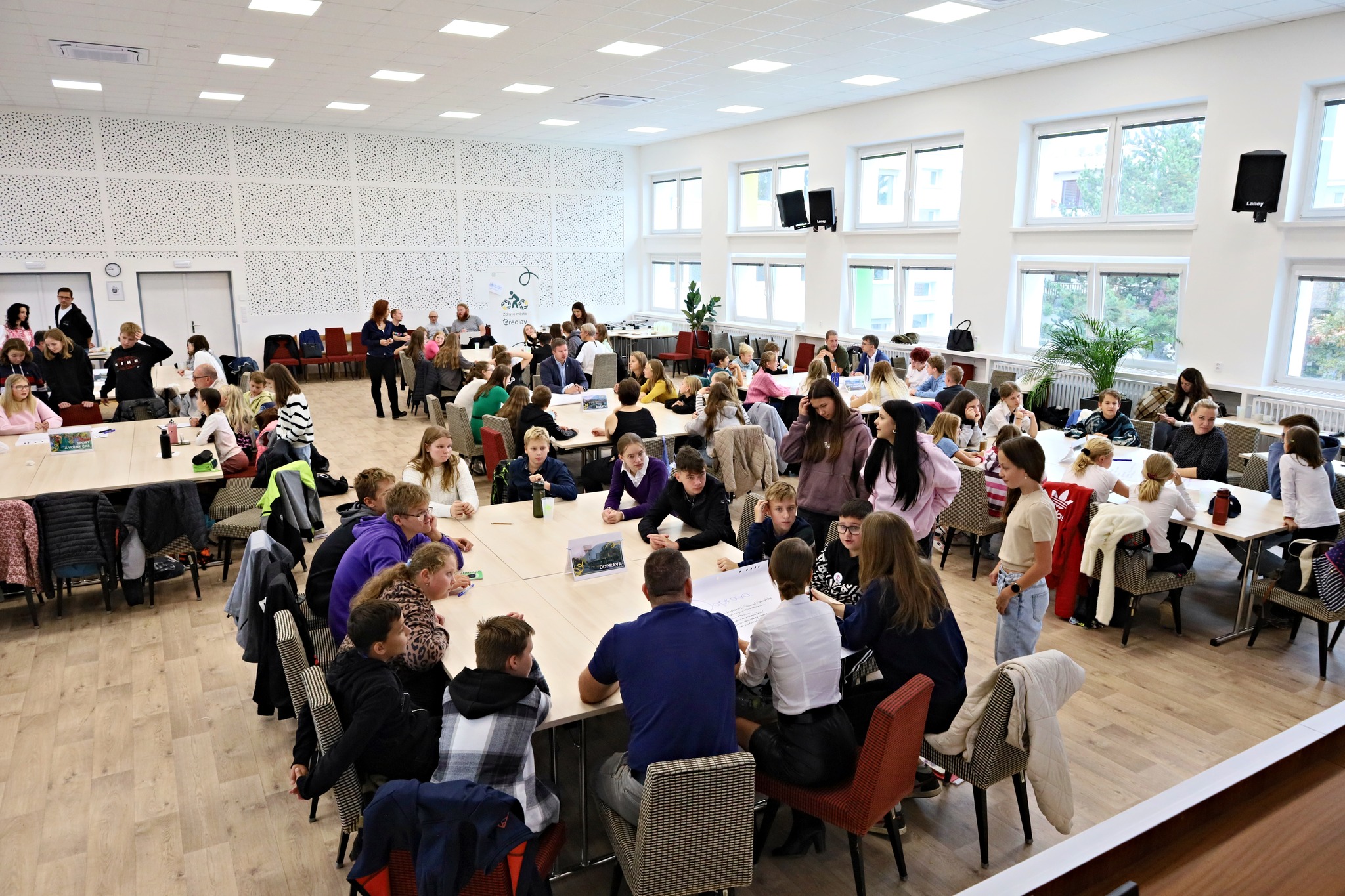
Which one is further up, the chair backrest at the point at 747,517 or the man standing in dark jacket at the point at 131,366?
the man standing in dark jacket at the point at 131,366

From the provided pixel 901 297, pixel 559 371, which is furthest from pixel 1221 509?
pixel 901 297

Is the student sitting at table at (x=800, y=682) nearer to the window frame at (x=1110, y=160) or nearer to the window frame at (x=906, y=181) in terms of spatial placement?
the window frame at (x=1110, y=160)

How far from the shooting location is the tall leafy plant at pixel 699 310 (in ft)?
53.0

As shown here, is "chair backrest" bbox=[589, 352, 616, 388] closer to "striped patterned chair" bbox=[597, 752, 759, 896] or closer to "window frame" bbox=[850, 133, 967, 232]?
"window frame" bbox=[850, 133, 967, 232]

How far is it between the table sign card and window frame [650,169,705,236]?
1342 centimetres

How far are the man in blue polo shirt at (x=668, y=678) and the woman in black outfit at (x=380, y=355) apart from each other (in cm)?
989

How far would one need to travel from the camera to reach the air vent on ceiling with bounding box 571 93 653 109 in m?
12.1

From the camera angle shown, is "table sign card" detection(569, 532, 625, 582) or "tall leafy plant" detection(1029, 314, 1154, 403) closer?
"table sign card" detection(569, 532, 625, 582)

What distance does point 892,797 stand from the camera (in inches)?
114

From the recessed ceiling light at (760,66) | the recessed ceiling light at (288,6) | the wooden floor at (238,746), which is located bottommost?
the wooden floor at (238,746)

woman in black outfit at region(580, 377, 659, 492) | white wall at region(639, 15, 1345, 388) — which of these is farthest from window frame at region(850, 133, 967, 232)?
woman in black outfit at region(580, 377, 659, 492)

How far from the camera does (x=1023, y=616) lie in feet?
12.8

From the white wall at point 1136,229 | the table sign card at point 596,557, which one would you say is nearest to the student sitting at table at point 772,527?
the table sign card at point 596,557

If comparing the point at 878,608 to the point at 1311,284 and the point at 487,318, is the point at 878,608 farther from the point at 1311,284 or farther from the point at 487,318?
the point at 487,318
